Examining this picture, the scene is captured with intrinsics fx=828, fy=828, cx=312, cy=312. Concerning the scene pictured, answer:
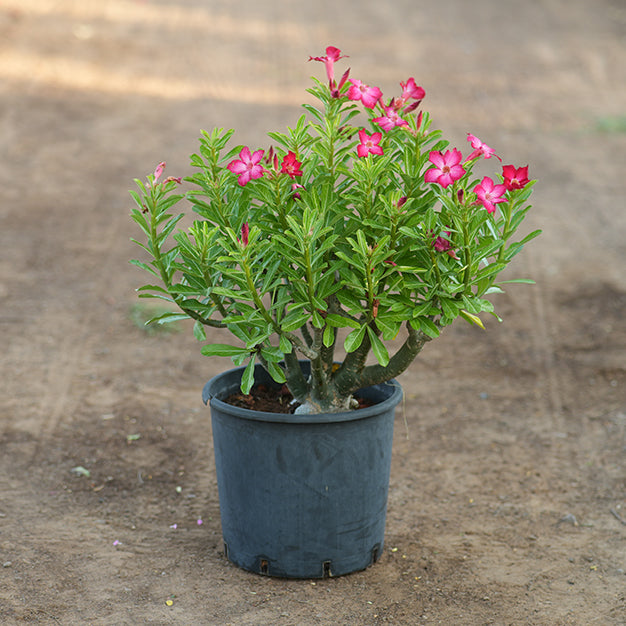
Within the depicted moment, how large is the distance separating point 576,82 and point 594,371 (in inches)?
281

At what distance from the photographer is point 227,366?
4887 mm

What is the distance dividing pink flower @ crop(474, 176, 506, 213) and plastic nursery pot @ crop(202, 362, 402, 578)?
78 cm

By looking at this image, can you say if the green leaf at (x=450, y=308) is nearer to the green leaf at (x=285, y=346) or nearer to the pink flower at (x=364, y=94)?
the green leaf at (x=285, y=346)

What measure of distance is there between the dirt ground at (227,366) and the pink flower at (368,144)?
1490mm

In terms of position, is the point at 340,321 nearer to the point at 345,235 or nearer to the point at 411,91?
the point at 345,235

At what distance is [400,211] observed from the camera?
251 centimetres

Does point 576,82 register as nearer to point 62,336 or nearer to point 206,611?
point 62,336

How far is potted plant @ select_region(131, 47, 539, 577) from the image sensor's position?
8.30 ft

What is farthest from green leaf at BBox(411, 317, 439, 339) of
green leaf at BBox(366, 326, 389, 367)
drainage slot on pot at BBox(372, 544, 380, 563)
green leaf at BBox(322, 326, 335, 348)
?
drainage slot on pot at BBox(372, 544, 380, 563)

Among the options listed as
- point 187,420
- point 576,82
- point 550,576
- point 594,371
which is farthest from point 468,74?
point 550,576

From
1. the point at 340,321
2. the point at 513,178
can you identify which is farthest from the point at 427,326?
the point at 513,178

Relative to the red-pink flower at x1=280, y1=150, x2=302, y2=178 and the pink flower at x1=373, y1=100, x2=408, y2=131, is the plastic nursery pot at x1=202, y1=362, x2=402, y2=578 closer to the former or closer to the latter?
the red-pink flower at x1=280, y1=150, x2=302, y2=178

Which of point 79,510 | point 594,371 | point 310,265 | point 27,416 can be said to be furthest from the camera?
point 594,371

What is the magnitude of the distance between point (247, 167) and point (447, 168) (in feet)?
1.98
